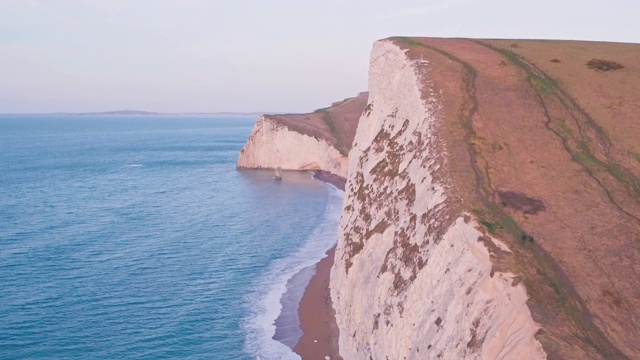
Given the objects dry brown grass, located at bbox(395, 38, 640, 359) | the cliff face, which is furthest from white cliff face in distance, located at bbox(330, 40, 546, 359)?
the cliff face

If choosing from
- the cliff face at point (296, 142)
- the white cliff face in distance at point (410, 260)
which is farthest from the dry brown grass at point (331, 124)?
the white cliff face in distance at point (410, 260)

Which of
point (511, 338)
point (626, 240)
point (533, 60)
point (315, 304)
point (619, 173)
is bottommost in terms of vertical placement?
point (315, 304)

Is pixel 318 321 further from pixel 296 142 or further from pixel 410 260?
pixel 296 142

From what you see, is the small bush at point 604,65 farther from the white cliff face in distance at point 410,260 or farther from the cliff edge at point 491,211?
the white cliff face in distance at point 410,260

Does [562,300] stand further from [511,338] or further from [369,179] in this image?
[369,179]

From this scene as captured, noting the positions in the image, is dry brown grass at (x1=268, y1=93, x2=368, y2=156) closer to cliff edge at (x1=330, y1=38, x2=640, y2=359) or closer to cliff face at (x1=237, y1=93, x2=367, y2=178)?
cliff face at (x1=237, y1=93, x2=367, y2=178)

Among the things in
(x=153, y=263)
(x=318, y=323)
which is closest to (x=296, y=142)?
(x=153, y=263)

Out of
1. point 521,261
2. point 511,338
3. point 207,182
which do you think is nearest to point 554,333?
point 511,338
